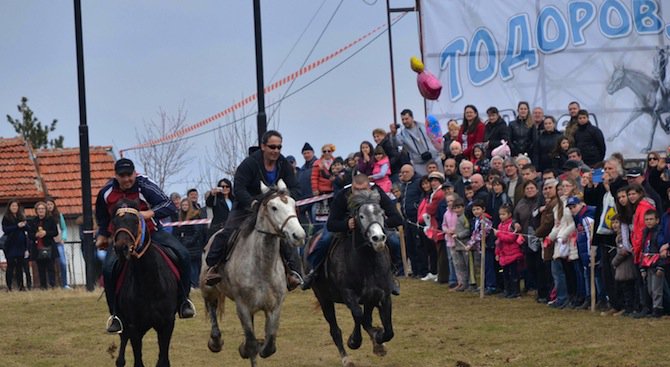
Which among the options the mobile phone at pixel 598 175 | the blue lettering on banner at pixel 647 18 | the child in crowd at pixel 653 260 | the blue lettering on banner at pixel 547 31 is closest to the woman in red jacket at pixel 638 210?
the child in crowd at pixel 653 260

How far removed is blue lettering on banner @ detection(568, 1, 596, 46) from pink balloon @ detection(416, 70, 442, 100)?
3.58 meters

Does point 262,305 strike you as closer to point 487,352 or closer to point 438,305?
point 487,352

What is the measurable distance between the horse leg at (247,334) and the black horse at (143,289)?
1.06 metres

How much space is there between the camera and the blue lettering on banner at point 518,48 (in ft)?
98.0

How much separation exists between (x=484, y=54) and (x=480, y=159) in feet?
17.2

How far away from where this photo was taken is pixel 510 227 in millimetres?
22531

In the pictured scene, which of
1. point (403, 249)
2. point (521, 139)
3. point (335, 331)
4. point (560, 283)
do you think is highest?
point (521, 139)

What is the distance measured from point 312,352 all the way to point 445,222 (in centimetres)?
611

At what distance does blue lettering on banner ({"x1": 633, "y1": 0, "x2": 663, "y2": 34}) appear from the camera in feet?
99.1

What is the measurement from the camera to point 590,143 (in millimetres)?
24203

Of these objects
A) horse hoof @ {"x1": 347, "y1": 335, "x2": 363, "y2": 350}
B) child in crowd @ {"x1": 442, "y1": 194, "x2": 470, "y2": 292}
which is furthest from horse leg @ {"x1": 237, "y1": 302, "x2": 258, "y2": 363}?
child in crowd @ {"x1": 442, "y1": 194, "x2": 470, "y2": 292}

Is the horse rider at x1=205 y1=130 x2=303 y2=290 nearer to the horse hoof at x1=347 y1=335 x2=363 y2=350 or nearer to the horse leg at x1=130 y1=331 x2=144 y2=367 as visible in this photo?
the horse hoof at x1=347 y1=335 x2=363 y2=350

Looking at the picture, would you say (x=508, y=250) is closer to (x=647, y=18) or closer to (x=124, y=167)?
(x=124, y=167)

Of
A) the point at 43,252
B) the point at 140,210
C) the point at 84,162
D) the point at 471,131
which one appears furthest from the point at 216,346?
the point at 43,252
